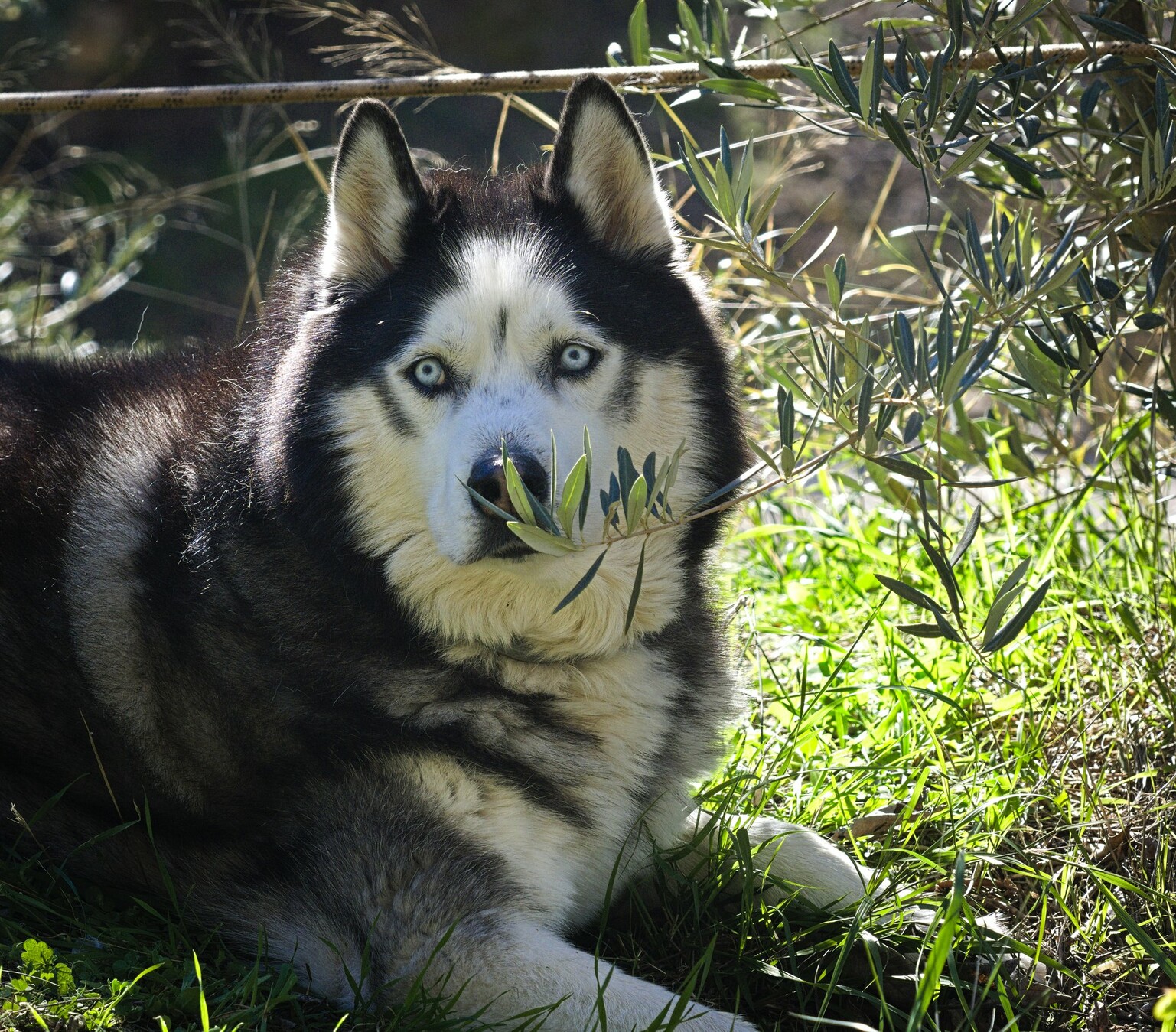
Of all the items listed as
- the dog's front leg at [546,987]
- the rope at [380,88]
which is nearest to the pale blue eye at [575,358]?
the rope at [380,88]

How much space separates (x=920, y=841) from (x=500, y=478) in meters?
1.39

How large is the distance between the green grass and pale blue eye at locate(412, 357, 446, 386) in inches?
43.1

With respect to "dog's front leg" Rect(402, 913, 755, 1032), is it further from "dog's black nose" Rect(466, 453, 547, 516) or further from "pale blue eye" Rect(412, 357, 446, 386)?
"pale blue eye" Rect(412, 357, 446, 386)

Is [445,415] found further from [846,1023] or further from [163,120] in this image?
[163,120]

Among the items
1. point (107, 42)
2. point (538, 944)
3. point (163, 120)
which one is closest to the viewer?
point (538, 944)

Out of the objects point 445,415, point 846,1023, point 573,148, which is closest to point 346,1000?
point 846,1023

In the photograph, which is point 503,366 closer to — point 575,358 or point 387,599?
point 575,358

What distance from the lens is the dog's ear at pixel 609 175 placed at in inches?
89.4

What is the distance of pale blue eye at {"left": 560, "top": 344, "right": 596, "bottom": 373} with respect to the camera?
2.21 m

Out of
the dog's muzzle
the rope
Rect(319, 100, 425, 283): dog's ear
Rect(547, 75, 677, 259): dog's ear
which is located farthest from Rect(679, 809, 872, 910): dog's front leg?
the rope

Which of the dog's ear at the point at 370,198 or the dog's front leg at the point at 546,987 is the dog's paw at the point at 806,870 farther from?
the dog's ear at the point at 370,198

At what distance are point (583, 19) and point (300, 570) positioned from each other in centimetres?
882

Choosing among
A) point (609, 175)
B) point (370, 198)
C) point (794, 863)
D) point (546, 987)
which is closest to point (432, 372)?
point (370, 198)

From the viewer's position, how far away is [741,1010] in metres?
2.15
